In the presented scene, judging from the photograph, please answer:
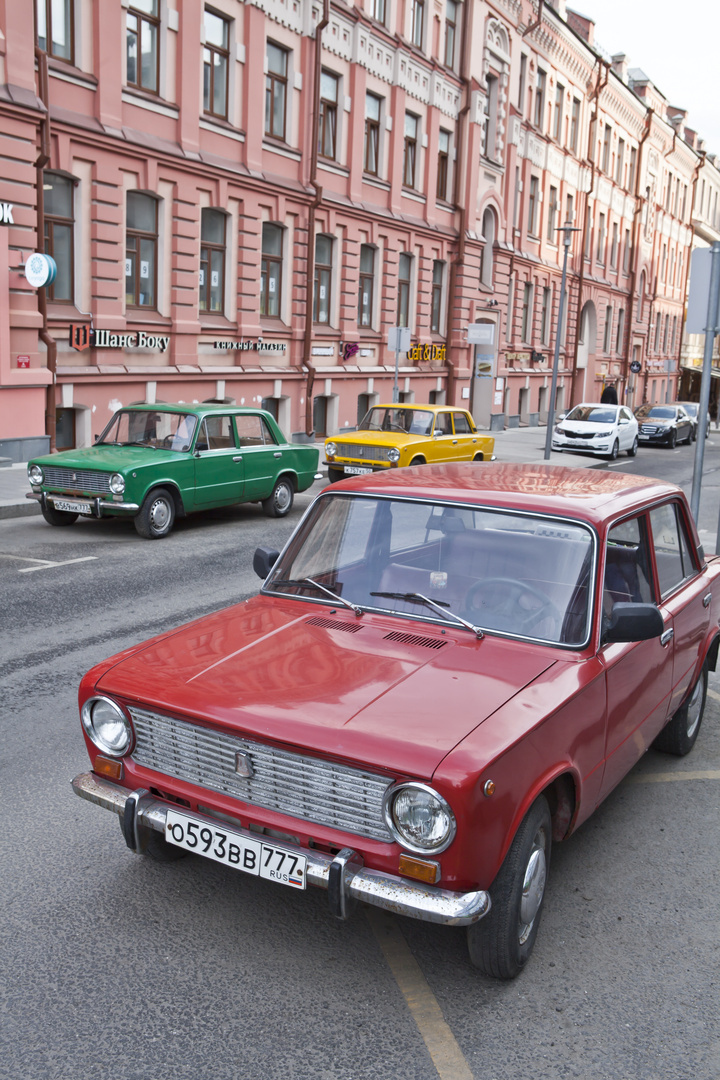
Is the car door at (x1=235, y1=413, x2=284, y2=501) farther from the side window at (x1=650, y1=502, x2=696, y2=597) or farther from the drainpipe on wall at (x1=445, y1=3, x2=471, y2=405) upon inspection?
the drainpipe on wall at (x1=445, y1=3, x2=471, y2=405)

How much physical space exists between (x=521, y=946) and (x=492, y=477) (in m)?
2.23

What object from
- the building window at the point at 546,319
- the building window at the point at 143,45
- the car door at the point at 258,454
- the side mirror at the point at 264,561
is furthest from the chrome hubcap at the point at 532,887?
the building window at the point at 546,319

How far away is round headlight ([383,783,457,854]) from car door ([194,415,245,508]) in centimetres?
982

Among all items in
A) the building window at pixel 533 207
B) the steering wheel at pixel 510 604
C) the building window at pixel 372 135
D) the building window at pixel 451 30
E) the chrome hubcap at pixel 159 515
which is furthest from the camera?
the building window at pixel 533 207

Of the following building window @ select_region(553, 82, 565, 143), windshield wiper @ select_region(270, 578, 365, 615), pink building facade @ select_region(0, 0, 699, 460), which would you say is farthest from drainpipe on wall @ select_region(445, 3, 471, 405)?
windshield wiper @ select_region(270, 578, 365, 615)

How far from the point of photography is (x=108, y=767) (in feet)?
12.2

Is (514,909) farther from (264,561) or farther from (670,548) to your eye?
(670,548)

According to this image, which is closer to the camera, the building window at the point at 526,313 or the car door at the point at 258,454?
the car door at the point at 258,454

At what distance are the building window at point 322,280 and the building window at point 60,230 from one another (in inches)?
337

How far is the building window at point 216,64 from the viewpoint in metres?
21.3

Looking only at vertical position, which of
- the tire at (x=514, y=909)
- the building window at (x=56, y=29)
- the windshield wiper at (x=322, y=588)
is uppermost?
the building window at (x=56, y=29)

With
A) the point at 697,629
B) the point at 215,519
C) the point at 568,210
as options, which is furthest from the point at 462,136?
the point at 697,629

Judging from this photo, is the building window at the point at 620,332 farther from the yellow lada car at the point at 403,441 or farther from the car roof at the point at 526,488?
the car roof at the point at 526,488

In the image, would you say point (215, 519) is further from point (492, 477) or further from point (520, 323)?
point (520, 323)
